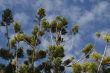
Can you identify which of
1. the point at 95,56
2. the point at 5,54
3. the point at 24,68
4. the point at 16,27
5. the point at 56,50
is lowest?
the point at 24,68

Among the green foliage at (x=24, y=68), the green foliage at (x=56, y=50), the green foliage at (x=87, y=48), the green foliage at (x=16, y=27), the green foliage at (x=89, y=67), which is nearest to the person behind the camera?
the green foliage at (x=24, y=68)

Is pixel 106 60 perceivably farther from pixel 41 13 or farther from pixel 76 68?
pixel 41 13

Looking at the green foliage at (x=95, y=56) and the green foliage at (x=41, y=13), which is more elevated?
the green foliage at (x=41, y=13)

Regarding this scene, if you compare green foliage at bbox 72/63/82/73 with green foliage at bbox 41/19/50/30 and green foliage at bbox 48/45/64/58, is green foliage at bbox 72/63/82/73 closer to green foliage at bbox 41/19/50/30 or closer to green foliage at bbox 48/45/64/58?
green foliage at bbox 48/45/64/58

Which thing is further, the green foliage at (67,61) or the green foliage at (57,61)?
the green foliage at (67,61)

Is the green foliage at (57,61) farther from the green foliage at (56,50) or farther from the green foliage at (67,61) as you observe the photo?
the green foliage at (67,61)

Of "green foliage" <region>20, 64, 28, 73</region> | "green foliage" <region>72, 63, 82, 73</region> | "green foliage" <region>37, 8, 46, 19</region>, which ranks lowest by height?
"green foliage" <region>72, 63, 82, 73</region>

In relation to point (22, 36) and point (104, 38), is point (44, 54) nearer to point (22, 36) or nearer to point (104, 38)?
point (22, 36)

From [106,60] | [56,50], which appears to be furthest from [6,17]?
[106,60]

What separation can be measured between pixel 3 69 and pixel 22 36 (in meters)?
3.77

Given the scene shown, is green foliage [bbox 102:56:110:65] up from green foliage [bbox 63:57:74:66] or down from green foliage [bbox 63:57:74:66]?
down

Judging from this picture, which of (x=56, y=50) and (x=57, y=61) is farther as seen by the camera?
(x=56, y=50)

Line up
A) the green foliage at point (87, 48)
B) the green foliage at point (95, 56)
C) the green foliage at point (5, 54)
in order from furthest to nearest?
the green foliage at point (87, 48), the green foliage at point (95, 56), the green foliage at point (5, 54)

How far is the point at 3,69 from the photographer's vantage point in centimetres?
5069
